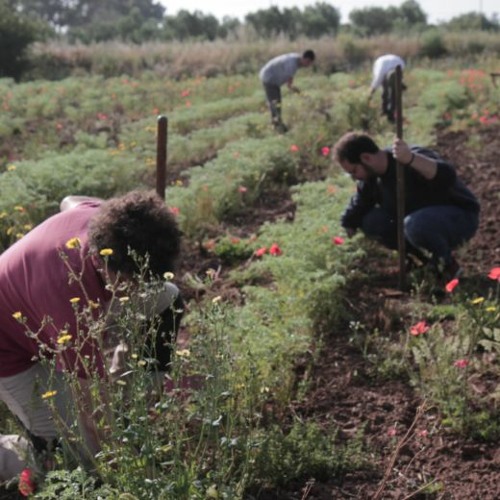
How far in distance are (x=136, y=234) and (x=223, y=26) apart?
40.8 m

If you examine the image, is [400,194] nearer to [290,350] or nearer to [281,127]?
[290,350]

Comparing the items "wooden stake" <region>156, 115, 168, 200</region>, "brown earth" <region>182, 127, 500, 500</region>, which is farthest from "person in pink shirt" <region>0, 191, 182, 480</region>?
"brown earth" <region>182, 127, 500, 500</region>

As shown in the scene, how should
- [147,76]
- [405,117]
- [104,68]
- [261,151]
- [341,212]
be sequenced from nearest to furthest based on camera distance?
[341,212] → [261,151] → [405,117] → [147,76] → [104,68]

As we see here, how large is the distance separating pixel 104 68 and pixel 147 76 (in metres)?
4.41

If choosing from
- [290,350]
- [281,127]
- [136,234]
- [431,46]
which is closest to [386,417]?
[290,350]

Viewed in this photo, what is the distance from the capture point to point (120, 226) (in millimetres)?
2760

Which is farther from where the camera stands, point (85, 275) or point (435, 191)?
point (435, 191)

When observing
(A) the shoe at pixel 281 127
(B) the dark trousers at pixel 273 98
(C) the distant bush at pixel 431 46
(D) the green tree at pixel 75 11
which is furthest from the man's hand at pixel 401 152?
(D) the green tree at pixel 75 11

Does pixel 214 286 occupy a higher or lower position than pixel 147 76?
lower

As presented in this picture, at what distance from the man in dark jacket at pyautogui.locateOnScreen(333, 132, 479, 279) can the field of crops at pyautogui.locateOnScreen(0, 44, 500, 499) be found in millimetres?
216

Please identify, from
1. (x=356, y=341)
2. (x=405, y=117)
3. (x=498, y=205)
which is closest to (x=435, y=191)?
(x=356, y=341)

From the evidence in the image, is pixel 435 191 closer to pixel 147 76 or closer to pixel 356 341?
A: pixel 356 341

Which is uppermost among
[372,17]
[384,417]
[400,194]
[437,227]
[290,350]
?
[372,17]

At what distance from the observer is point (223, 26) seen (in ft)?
137
